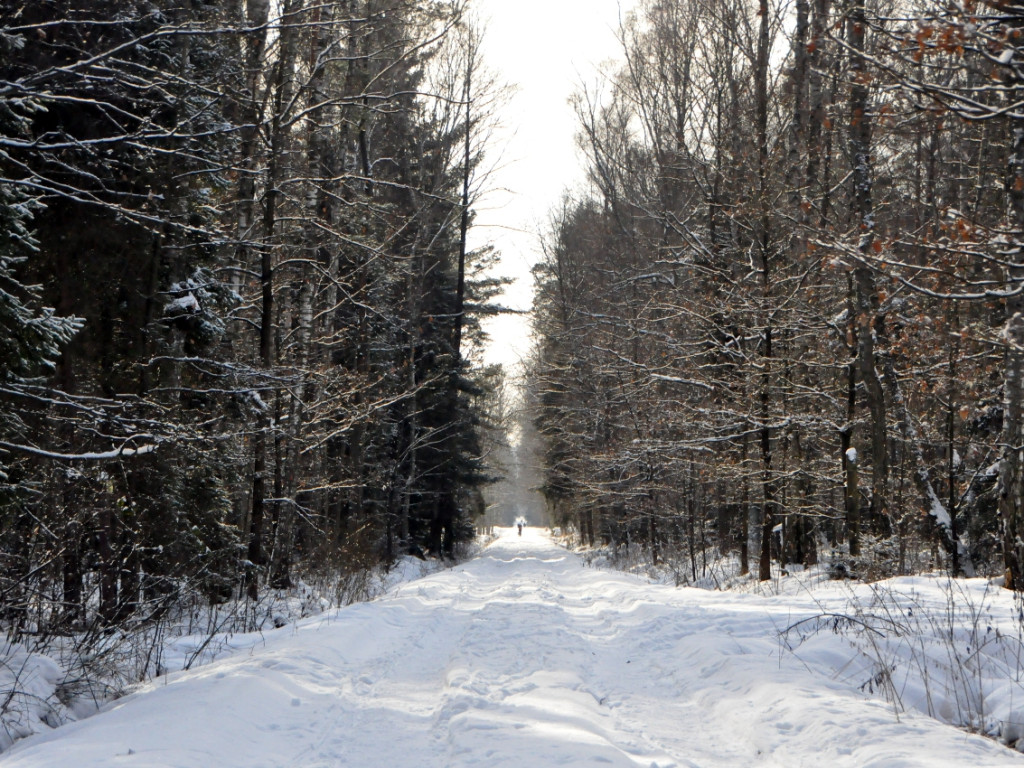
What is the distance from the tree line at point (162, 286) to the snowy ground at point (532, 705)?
5.36 ft

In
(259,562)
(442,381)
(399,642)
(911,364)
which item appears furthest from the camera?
(442,381)

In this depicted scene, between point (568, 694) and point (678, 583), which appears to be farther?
point (678, 583)

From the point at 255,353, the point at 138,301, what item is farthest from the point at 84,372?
the point at 255,353

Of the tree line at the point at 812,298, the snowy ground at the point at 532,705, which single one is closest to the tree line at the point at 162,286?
the snowy ground at the point at 532,705

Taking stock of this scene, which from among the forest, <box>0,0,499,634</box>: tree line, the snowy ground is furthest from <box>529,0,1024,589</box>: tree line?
<box>0,0,499,634</box>: tree line

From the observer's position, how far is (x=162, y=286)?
1052 centimetres

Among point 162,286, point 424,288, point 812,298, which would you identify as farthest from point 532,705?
point 424,288

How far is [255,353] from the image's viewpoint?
1662 centimetres

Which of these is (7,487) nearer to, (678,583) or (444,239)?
(678,583)

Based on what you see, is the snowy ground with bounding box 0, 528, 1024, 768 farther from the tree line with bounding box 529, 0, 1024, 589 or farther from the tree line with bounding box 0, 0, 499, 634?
the tree line with bounding box 529, 0, 1024, 589

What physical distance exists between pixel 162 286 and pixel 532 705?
316 inches

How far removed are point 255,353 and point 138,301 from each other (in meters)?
6.77

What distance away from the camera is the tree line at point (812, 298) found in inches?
378

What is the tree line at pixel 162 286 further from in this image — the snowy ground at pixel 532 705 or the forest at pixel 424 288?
the snowy ground at pixel 532 705
